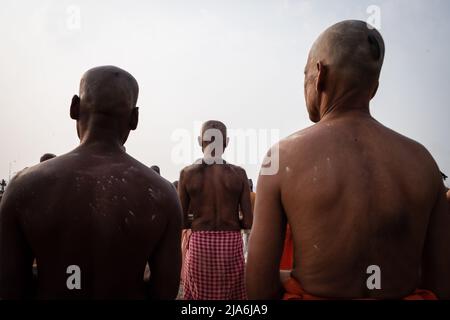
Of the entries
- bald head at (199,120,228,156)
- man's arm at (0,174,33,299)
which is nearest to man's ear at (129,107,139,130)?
man's arm at (0,174,33,299)

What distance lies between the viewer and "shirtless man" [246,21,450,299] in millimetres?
1611

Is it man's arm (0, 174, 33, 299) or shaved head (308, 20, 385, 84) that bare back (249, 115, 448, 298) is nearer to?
shaved head (308, 20, 385, 84)

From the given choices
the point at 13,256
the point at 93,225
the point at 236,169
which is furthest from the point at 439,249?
the point at 236,169

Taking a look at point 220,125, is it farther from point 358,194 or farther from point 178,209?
point 358,194

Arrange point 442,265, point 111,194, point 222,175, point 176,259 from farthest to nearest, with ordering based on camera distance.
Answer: point 222,175 < point 176,259 < point 111,194 < point 442,265

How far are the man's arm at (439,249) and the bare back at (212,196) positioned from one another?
9.09 feet

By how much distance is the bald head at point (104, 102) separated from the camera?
2.13 metres

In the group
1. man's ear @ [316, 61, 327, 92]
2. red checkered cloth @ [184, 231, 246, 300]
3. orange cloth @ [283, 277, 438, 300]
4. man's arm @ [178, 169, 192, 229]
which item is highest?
man's ear @ [316, 61, 327, 92]

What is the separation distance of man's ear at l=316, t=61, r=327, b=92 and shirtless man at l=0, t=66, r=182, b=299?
3.32 ft

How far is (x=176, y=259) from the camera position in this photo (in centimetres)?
206

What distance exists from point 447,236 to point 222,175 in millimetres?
2890

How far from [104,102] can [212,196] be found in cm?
240

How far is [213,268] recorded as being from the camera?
4.24 meters
